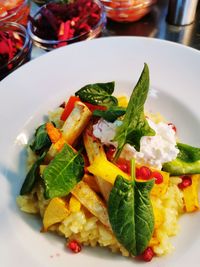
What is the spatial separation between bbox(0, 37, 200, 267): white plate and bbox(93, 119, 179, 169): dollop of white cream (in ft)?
1.03

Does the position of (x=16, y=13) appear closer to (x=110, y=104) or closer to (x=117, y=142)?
(x=110, y=104)

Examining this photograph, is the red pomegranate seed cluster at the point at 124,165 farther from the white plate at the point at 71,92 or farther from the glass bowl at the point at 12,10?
the glass bowl at the point at 12,10

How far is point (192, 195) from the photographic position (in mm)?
1909

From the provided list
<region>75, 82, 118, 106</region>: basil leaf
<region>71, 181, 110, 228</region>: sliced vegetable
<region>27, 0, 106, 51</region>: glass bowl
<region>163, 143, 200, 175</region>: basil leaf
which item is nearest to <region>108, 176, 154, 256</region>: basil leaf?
<region>71, 181, 110, 228</region>: sliced vegetable

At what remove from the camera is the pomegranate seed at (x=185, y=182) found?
195 cm

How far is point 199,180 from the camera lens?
6.57ft

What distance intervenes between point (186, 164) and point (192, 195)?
15 cm

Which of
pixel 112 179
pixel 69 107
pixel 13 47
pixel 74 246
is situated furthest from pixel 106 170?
pixel 13 47

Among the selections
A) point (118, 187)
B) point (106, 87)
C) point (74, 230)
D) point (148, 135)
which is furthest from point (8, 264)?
point (106, 87)

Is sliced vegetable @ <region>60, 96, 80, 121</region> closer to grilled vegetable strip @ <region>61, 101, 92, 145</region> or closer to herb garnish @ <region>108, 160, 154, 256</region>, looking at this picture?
grilled vegetable strip @ <region>61, 101, 92, 145</region>

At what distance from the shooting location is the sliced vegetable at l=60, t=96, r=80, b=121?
2135mm

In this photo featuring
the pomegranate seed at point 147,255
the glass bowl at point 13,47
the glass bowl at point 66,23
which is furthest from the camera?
the glass bowl at point 66,23

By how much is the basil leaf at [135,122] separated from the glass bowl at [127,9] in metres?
1.45

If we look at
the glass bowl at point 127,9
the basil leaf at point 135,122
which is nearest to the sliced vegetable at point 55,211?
the basil leaf at point 135,122
